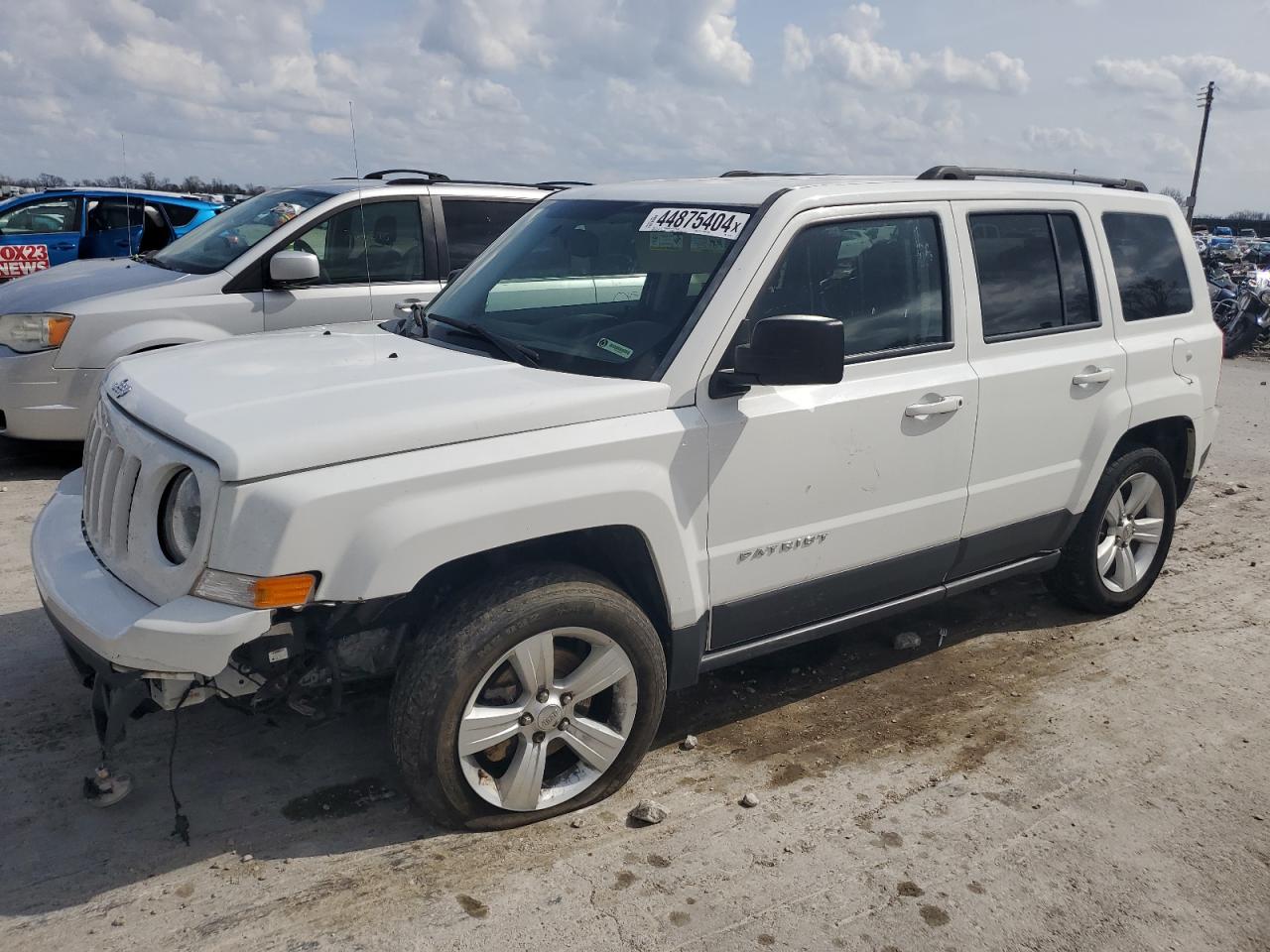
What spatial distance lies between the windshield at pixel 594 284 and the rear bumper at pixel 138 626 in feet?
4.35

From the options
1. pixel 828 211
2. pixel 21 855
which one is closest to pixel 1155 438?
pixel 828 211

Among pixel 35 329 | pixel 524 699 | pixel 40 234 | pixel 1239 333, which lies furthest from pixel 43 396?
pixel 1239 333

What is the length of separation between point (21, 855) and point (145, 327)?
4.38 meters

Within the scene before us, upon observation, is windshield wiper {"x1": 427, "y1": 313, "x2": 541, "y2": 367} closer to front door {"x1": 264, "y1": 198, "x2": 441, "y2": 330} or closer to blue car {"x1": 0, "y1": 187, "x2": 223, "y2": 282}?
front door {"x1": 264, "y1": 198, "x2": 441, "y2": 330}

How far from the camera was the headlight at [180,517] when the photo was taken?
2.88 m

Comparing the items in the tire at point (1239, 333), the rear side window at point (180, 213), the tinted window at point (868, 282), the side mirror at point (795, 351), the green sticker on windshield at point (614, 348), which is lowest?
the tire at point (1239, 333)

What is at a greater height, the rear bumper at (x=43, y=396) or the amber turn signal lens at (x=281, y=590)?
the amber turn signal lens at (x=281, y=590)

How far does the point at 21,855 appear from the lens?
310 centimetres

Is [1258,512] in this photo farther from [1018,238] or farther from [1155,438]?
[1018,238]

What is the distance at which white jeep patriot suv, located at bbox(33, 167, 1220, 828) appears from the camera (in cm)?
286

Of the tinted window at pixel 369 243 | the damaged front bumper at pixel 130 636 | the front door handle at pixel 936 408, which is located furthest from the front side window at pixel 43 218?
the front door handle at pixel 936 408

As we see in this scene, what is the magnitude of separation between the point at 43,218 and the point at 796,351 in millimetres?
12685

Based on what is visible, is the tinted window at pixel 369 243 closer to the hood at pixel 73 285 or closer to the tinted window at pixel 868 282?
the hood at pixel 73 285

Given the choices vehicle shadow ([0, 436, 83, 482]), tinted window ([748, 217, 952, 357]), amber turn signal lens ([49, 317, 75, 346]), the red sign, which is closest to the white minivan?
amber turn signal lens ([49, 317, 75, 346])
